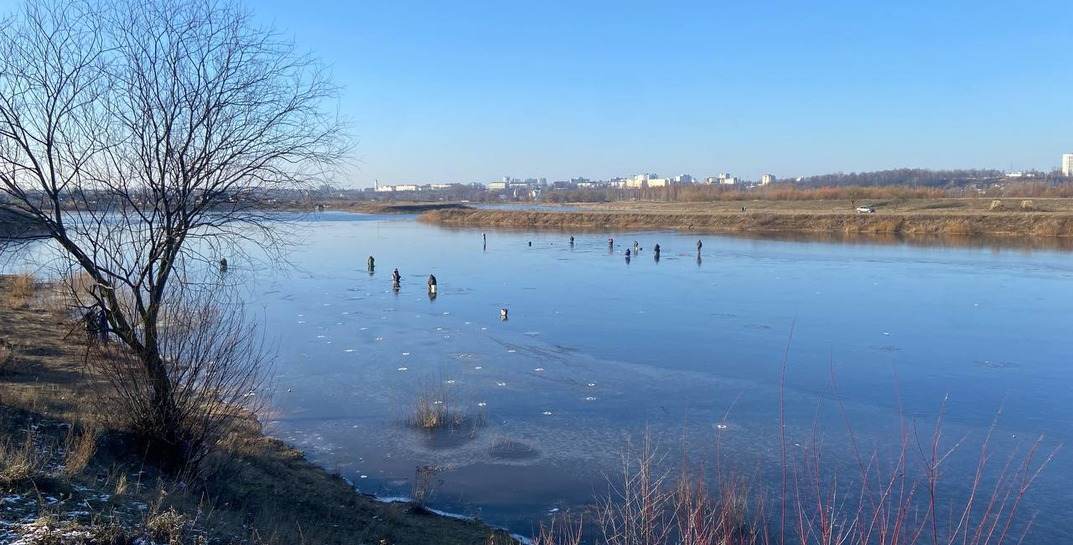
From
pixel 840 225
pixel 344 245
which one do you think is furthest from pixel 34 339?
pixel 840 225

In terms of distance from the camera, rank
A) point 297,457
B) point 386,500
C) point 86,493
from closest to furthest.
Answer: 1. point 86,493
2. point 386,500
3. point 297,457

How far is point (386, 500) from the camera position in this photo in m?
8.52

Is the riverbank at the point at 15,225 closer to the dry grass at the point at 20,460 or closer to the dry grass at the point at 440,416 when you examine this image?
the dry grass at the point at 20,460

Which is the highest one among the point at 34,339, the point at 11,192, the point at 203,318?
the point at 11,192

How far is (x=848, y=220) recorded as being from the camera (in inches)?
2242

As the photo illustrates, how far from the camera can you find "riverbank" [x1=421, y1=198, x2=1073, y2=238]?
4994cm

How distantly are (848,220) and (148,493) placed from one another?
5737 cm

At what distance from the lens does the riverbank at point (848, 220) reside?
49.9 m

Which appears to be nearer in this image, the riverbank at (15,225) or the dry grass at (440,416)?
the riverbank at (15,225)

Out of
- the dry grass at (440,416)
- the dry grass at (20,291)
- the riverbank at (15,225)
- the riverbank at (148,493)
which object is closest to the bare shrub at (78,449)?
the riverbank at (148,493)

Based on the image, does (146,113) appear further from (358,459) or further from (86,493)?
(358,459)

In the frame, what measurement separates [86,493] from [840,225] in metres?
57.0

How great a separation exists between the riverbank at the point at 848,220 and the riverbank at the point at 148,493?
49.7 metres

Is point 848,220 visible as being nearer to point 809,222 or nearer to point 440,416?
point 809,222
